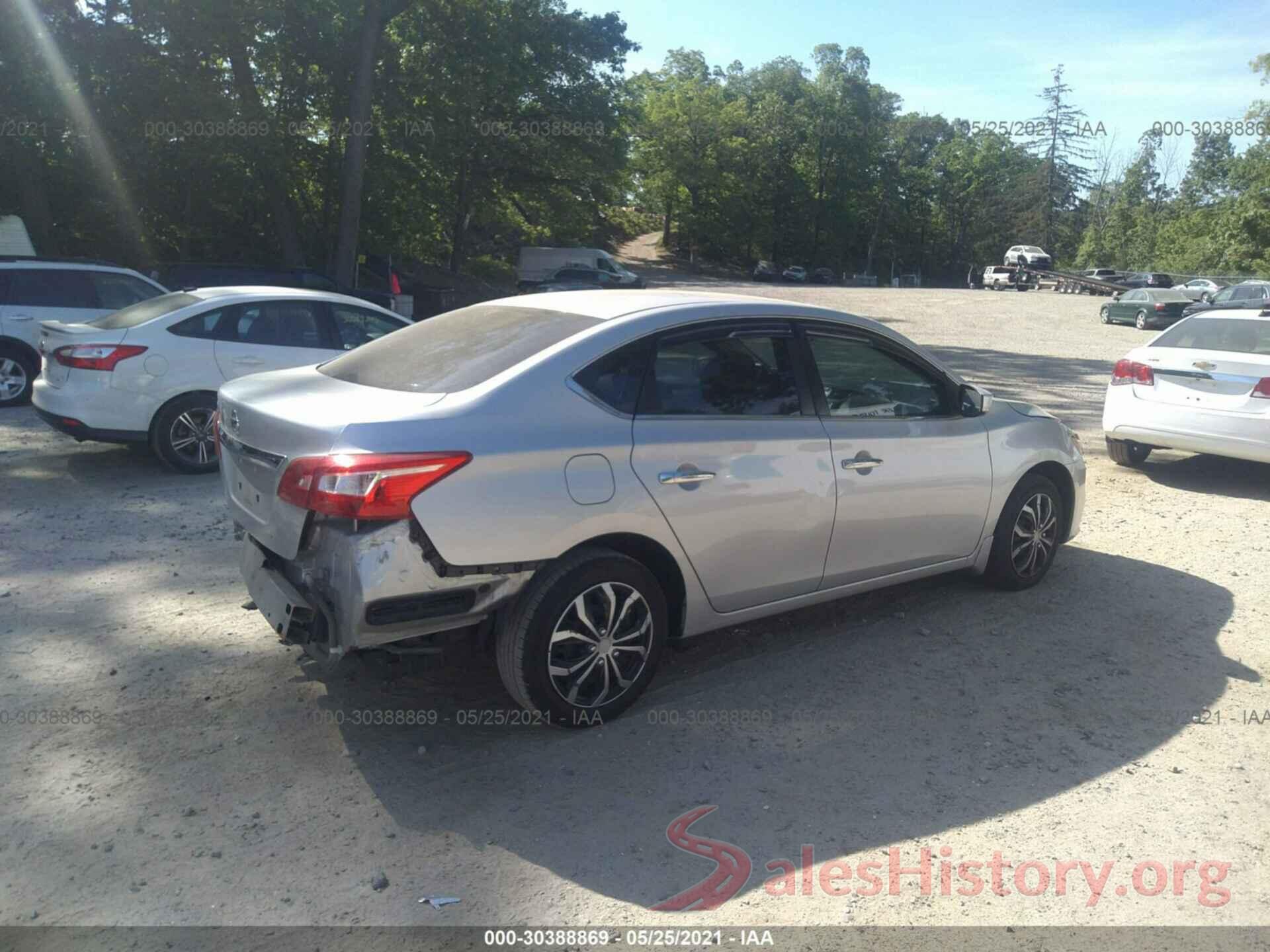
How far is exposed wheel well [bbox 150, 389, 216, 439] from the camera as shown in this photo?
8219 mm

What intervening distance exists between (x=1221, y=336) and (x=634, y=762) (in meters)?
7.37

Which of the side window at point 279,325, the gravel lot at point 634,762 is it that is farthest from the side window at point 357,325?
the gravel lot at point 634,762

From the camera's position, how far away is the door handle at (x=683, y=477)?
4.17 meters

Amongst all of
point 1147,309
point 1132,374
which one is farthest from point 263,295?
point 1147,309

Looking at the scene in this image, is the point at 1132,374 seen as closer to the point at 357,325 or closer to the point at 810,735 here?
the point at 810,735

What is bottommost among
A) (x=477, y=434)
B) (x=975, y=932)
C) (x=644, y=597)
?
(x=975, y=932)

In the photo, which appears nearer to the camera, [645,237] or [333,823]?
[333,823]

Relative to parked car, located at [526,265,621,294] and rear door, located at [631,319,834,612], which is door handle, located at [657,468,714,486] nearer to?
rear door, located at [631,319,834,612]

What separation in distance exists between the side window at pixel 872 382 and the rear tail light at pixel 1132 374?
4498 mm

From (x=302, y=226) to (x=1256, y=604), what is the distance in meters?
25.0

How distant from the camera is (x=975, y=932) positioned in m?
3.09

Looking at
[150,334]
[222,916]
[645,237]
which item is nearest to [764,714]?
[222,916]

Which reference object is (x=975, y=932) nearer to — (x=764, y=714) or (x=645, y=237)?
(x=764, y=714)

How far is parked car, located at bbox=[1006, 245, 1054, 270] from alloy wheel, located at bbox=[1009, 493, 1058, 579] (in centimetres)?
6037
